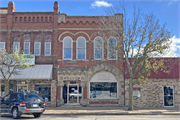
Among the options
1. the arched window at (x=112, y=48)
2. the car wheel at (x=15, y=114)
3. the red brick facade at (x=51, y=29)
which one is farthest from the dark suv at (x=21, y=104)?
the red brick facade at (x=51, y=29)

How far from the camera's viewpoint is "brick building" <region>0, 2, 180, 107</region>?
18.4 meters

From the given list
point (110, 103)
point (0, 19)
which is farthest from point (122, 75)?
point (0, 19)

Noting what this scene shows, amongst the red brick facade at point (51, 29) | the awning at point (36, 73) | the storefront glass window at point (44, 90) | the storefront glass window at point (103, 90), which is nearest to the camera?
the awning at point (36, 73)

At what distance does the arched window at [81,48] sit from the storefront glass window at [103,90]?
2793mm

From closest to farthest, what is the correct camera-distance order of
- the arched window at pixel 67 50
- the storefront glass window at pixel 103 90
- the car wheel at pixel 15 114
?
the car wheel at pixel 15 114 → the storefront glass window at pixel 103 90 → the arched window at pixel 67 50

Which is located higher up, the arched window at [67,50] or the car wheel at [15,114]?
the arched window at [67,50]

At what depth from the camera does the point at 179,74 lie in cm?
1805

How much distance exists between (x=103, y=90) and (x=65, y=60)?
15.0ft

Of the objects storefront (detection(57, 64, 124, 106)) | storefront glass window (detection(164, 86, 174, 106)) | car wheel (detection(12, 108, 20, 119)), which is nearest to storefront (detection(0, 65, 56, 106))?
storefront (detection(57, 64, 124, 106))

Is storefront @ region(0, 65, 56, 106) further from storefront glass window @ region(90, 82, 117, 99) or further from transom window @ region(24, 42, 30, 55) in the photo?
storefront glass window @ region(90, 82, 117, 99)

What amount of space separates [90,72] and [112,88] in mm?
2563

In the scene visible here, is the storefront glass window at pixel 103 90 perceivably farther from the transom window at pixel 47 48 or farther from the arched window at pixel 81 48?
the transom window at pixel 47 48

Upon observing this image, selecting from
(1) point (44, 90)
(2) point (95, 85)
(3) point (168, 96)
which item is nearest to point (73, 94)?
(2) point (95, 85)

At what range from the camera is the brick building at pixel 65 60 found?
60.4 ft
